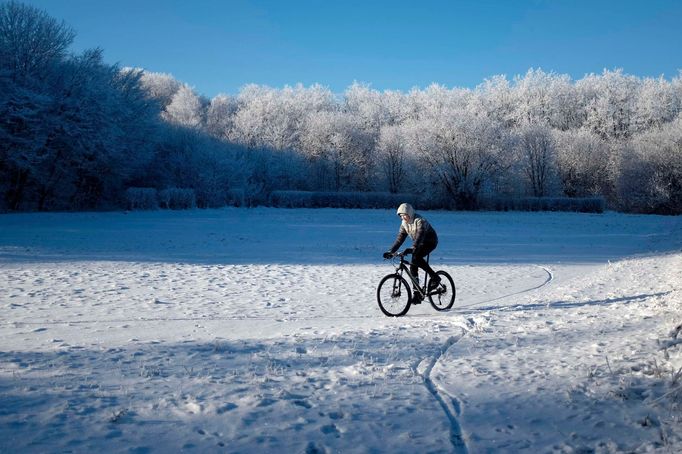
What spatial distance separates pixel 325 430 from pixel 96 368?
2920 mm

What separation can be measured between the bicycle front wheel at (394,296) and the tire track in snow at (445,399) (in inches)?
89.0

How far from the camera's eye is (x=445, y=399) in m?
4.88

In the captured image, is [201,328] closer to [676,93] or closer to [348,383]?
[348,383]

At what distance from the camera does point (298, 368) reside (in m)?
5.82

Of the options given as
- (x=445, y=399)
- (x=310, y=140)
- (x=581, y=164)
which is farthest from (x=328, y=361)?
(x=310, y=140)

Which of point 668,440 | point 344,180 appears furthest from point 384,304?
point 344,180

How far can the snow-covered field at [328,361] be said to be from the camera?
13.6 ft

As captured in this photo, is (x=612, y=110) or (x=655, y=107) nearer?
(x=655, y=107)

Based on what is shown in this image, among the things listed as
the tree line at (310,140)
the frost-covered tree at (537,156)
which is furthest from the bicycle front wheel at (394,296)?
the frost-covered tree at (537,156)

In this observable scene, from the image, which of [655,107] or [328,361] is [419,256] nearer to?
[328,361]

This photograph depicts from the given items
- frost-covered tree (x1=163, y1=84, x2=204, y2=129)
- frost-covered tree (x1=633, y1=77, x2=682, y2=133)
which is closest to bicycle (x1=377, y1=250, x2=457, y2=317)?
frost-covered tree (x1=633, y1=77, x2=682, y2=133)

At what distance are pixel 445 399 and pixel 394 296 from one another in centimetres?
426

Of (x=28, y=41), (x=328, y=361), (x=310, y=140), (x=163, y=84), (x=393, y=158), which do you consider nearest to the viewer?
(x=328, y=361)

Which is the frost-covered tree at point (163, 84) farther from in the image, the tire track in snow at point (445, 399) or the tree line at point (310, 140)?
the tire track in snow at point (445, 399)
